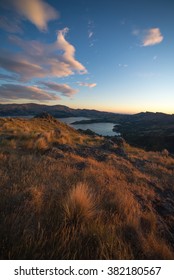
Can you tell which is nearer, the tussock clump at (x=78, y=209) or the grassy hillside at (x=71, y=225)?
the grassy hillside at (x=71, y=225)

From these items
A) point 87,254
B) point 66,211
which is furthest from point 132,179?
point 87,254

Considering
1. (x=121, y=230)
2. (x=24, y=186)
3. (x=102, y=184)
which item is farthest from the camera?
(x=102, y=184)

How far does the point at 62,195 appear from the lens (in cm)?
374

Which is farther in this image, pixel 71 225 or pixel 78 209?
pixel 78 209

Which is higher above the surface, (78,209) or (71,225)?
(78,209)

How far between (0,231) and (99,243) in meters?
1.20

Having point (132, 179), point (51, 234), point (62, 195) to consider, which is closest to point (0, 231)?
point (51, 234)

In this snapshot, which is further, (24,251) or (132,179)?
(132,179)

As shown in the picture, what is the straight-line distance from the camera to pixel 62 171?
559 centimetres

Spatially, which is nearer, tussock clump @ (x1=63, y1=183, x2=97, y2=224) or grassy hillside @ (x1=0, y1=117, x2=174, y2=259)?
grassy hillside @ (x1=0, y1=117, x2=174, y2=259)
